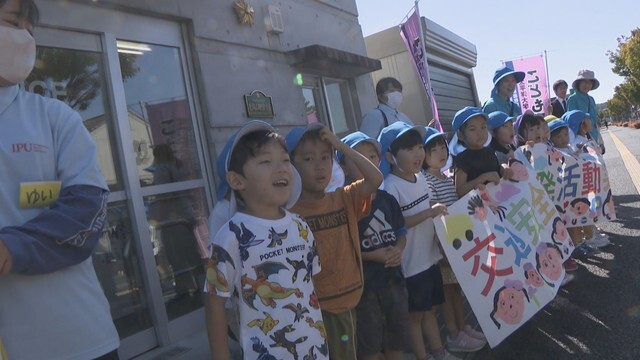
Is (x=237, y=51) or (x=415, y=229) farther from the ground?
(x=237, y=51)

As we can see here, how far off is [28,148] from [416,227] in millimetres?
2257

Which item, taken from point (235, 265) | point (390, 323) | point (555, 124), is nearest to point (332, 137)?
point (235, 265)

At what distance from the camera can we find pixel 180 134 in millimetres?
3982

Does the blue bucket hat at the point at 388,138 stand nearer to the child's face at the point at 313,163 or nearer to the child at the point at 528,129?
the child's face at the point at 313,163

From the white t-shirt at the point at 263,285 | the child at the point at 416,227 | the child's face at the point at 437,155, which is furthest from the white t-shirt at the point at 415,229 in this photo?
the white t-shirt at the point at 263,285

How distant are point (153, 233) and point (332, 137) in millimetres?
1872

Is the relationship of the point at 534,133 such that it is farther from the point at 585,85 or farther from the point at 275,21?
the point at 275,21

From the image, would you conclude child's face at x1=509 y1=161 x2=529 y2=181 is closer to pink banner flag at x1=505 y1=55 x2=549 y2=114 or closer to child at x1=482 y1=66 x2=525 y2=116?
child at x1=482 y1=66 x2=525 y2=116

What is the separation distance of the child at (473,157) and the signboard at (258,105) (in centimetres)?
188

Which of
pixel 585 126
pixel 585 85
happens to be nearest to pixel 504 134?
pixel 585 126

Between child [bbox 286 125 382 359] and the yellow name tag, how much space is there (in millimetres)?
1149

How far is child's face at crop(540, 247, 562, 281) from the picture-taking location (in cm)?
337

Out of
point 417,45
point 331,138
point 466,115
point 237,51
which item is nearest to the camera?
point 331,138

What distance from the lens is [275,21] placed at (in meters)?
5.02
